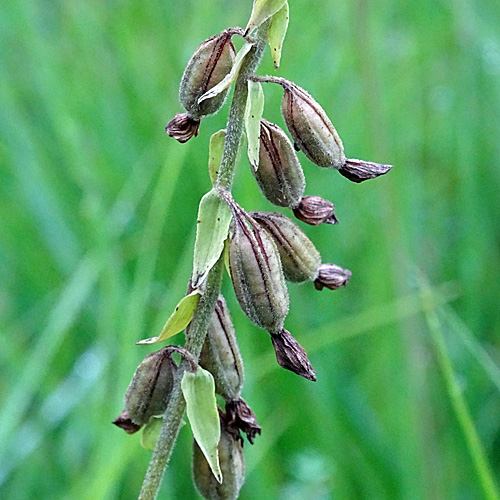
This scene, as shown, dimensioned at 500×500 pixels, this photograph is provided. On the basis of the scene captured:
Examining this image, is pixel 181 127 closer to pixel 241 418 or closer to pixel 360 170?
pixel 360 170

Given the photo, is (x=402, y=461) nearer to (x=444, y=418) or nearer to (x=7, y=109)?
(x=444, y=418)

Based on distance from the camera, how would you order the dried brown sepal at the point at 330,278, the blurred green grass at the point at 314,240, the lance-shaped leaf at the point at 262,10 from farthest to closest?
the blurred green grass at the point at 314,240 → the dried brown sepal at the point at 330,278 → the lance-shaped leaf at the point at 262,10

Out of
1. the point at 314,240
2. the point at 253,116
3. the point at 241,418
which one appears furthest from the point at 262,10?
the point at 314,240

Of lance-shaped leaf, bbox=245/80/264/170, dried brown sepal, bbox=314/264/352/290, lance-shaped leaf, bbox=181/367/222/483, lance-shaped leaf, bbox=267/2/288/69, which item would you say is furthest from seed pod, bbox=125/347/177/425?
lance-shaped leaf, bbox=267/2/288/69

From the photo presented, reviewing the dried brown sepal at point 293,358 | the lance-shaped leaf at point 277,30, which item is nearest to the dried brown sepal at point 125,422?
the dried brown sepal at point 293,358

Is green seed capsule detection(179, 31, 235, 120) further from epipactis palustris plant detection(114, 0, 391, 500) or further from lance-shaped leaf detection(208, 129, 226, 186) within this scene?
lance-shaped leaf detection(208, 129, 226, 186)

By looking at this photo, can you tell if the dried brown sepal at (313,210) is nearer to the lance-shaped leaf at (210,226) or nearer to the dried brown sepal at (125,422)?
the lance-shaped leaf at (210,226)
